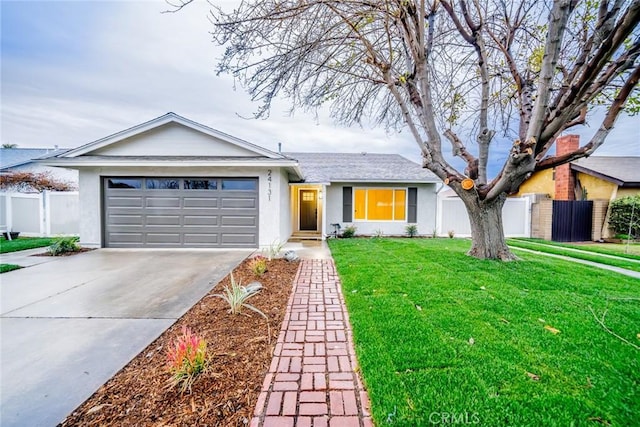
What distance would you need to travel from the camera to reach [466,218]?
1302 centimetres

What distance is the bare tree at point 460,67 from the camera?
4.89 m

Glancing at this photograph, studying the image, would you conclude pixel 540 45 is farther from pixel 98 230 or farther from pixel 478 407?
pixel 98 230

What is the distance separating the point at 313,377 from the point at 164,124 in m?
9.97

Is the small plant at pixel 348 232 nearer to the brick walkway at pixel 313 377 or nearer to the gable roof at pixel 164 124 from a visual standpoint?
the gable roof at pixel 164 124

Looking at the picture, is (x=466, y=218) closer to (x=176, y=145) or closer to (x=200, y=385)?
(x=176, y=145)

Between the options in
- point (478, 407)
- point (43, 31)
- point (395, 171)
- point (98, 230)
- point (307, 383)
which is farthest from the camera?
point (395, 171)

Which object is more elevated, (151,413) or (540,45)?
(540,45)

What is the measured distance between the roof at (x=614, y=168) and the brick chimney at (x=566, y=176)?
1.33 ft

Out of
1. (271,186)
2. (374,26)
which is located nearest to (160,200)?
(271,186)

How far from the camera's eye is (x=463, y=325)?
3400 millimetres

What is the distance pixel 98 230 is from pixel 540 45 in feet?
46.4

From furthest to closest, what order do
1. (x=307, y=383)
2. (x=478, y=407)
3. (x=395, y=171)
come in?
(x=395, y=171) < (x=307, y=383) < (x=478, y=407)

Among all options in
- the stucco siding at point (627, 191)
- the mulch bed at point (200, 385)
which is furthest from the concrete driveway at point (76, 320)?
the stucco siding at point (627, 191)

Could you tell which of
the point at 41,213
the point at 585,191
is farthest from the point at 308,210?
the point at 585,191
